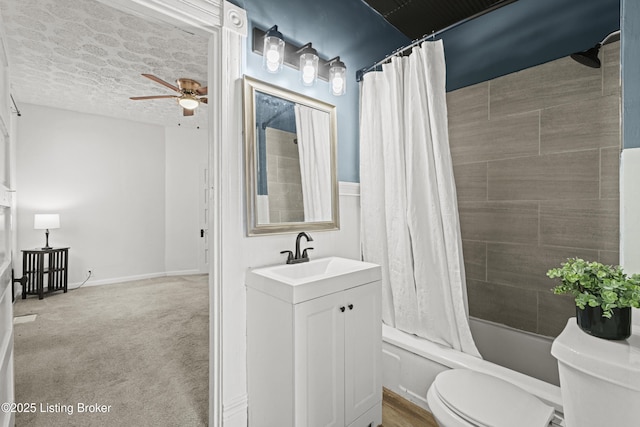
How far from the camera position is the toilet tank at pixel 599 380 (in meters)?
0.76

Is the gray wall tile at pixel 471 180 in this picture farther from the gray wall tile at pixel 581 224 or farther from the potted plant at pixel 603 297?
the potted plant at pixel 603 297

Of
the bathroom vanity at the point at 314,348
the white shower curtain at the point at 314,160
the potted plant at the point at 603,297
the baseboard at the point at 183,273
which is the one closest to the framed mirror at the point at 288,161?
the white shower curtain at the point at 314,160

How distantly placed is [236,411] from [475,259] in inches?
78.0

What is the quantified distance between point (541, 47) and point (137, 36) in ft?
10.4

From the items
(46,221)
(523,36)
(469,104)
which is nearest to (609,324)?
(469,104)

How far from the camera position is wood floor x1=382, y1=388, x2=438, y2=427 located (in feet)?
5.34

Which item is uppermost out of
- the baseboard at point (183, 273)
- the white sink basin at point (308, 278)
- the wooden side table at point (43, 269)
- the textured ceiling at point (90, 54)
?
the textured ceiling at point (90, 54)

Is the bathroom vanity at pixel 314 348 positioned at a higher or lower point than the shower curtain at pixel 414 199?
lower

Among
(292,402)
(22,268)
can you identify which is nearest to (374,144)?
(292,402)

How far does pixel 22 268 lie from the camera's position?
4.09m

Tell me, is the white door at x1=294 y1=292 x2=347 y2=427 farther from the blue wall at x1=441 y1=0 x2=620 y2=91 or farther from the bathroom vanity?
the blue wall at x1=441 y1=0 x2=620 y2=91

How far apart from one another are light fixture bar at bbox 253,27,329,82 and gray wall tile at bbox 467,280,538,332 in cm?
196

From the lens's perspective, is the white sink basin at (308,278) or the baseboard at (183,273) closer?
the white sink basin at (308,278)

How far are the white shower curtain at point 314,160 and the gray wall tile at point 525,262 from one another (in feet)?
4.36
